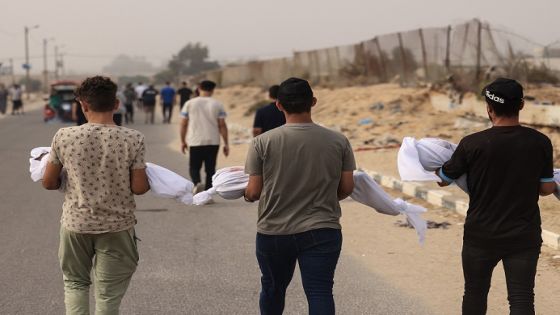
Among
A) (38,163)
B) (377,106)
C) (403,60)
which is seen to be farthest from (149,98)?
(38,163)

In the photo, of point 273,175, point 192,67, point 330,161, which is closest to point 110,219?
point 273,175

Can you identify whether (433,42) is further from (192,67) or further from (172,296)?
(192,67)

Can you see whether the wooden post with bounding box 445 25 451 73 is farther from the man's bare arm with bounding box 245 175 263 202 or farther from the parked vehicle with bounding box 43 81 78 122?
the man's bare arm with bounding box 245 175 263 202

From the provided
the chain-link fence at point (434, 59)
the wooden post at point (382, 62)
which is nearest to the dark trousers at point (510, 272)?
the chain-link fence at point (434, 59)

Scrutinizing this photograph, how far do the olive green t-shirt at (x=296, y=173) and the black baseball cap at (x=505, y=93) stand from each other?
77cm

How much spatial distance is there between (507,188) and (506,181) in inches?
1.4

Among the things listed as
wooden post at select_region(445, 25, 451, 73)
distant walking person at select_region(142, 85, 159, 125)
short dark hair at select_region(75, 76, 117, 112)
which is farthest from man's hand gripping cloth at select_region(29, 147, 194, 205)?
distant walking person at select_region(142, 85, 159, 125)

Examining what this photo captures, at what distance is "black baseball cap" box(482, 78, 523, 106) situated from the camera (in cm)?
405

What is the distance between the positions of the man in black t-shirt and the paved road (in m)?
1.61

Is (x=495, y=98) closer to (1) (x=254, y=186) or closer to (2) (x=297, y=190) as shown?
(2) (x=297, y=190)

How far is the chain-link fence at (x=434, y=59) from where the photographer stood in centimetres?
1834

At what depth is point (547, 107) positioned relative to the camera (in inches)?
605

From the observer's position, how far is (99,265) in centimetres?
414

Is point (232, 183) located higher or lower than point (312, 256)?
higher
